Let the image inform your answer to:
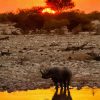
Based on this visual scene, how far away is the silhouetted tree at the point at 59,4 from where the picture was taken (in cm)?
5572

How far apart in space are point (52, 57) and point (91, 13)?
106ft

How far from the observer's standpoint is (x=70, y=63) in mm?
21766

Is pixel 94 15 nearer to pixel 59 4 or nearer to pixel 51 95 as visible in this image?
pixel 59 4

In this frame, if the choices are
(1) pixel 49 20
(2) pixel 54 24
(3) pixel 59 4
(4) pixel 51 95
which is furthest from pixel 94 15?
(4) pixel 51 95

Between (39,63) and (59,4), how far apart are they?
114 feet

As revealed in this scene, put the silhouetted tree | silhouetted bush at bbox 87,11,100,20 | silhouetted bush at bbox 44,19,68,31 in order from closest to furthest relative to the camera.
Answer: silhouetted bush at bbox 44,19,68,31, silhouetted bush at bbox 87,11,100,20, the silhouetted tree

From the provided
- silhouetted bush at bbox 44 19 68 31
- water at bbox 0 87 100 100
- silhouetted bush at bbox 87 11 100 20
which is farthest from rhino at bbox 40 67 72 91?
silhouetted bush at bbox 87 11 100 20

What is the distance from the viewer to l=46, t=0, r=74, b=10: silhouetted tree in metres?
55.7

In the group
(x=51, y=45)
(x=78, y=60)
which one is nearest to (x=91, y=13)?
(x=51, y=45)

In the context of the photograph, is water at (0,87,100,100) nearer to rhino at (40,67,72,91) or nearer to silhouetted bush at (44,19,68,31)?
rhino at (40,67,72,91)

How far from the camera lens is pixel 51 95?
Answer: 14633mm

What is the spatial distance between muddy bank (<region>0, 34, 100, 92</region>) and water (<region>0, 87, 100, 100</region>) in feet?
2.59

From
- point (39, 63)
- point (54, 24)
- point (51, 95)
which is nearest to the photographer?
point (51, 95)

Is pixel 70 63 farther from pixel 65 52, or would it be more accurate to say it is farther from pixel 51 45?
pixel 51 45
